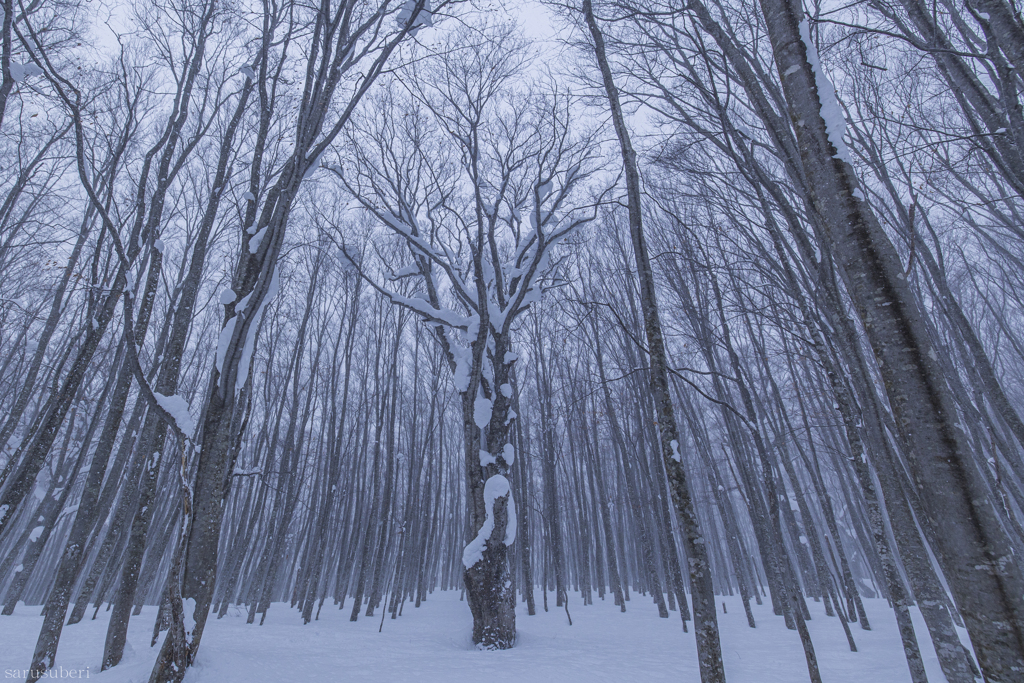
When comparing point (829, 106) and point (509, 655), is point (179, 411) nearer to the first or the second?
point (829, 106)

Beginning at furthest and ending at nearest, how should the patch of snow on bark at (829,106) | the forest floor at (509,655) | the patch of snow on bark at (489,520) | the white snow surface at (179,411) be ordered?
the patch of snow on bark at (489,520) → the forest floor at (509,655) → the white snow surface at (179,411) → the patch of snow on bark at (829,106)

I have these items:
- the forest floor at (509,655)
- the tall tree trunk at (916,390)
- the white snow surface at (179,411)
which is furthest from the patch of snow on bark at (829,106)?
the forest floor at (509,655)

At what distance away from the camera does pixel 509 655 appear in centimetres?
557

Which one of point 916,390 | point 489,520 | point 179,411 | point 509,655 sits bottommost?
point 509,655

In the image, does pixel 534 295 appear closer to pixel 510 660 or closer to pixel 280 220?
pixel 280 220

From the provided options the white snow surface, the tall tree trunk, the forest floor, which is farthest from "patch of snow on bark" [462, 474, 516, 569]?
the tall tree trunk

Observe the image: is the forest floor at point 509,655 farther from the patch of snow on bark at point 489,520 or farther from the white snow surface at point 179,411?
the white snow surface at point 179,411

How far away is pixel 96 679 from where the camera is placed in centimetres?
391

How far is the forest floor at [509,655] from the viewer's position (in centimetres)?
433

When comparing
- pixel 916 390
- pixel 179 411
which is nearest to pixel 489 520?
pixel 179 411

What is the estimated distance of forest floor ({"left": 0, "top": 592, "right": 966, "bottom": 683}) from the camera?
14.2 feet

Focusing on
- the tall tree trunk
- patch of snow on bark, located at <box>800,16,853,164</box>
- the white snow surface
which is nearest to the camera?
the tall tree trunk

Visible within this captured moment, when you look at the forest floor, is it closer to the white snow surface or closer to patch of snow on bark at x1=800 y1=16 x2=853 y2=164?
the white snow surface

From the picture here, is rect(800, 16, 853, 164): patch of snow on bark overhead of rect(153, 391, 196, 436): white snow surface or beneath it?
overhead
